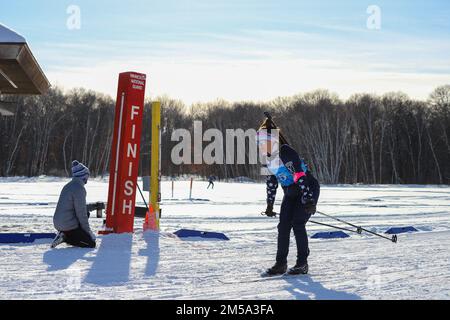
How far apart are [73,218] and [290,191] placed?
3.51 meters

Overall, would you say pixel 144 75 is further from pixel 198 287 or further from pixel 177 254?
pixel 198 287

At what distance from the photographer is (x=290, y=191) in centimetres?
658

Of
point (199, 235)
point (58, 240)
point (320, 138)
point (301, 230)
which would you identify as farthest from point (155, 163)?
point (320, 138)

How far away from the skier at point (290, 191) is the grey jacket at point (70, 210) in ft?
9.99

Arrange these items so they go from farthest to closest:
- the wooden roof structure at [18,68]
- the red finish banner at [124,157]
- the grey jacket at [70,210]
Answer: the red finish banner at [124,157] → the wooden roof structure at [18,68] → the grey jacket at [70,210]

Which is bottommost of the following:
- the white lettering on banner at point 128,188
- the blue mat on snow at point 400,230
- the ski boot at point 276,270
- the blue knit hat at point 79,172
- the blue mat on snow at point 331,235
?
the blue mat on snow at point 400,230

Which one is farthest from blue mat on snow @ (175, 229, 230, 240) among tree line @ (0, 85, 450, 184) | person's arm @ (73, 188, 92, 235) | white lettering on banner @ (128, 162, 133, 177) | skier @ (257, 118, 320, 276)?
tree line @ (0, 85, 450, 184)

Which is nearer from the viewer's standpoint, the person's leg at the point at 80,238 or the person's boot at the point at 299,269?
the person's boot at the point at 299,269

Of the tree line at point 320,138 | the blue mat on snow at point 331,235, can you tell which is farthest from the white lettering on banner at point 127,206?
the tree line at point 320,138

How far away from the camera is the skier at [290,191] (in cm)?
645

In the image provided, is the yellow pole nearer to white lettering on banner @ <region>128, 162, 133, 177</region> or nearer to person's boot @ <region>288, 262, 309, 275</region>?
white lettering on banner @ <region>128, 162, 133, 177</region>

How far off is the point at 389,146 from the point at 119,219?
6362 cm

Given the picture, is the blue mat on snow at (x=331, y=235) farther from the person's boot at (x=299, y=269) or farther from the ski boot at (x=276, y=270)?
the ski boot at (x=276, y=270)
